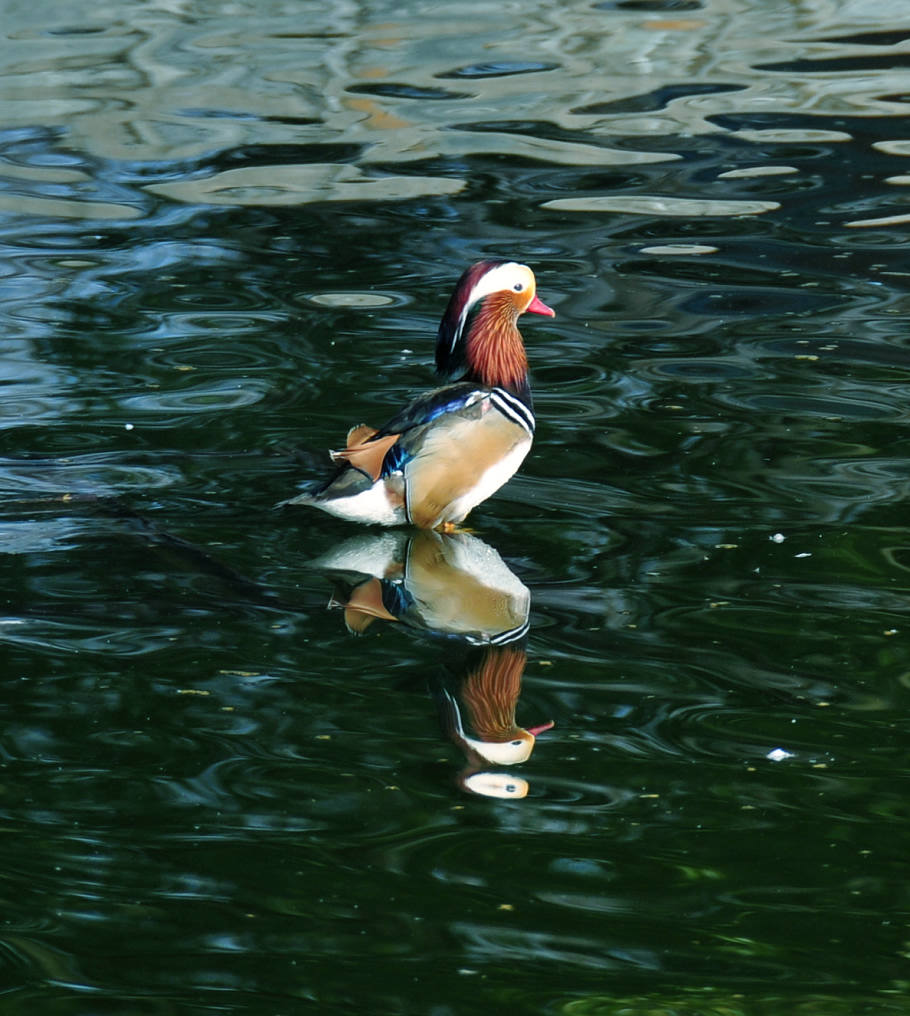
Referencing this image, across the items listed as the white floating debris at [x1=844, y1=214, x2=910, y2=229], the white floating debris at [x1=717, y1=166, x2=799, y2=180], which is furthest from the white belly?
Result: the white floating debris at [x1=717, y1=166, x2=799, y2=180]

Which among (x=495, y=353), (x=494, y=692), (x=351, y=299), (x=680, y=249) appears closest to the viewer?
(x=494, y=692)

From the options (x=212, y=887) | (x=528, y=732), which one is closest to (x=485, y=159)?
(x=528, y=732)

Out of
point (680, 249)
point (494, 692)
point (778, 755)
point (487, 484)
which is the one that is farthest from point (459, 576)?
point (680, 249)

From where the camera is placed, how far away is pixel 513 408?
5750mm

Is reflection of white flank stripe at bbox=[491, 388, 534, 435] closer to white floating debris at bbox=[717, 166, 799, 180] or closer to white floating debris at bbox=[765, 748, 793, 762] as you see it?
white floating debris at bbox=[765, 748, 793, 762]

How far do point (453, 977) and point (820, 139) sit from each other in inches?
331

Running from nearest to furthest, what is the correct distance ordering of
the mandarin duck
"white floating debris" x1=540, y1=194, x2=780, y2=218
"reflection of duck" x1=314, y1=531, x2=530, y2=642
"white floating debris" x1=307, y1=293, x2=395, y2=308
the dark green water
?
the dark green water < "reflection of duck" x1=314, y1=531, x2=530, y2=642 < the mandarin duck < "white floating debris" x1=307, y1=293, x2=395, y2=308 < "white floating debris" x1=540, y1=194, x2=780, y2=218

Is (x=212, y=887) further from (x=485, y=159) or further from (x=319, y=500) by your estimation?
(x=485, y=159)

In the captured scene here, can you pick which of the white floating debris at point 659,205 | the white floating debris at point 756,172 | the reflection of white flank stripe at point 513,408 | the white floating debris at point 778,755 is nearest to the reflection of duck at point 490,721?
the white floating debris at point 778,755

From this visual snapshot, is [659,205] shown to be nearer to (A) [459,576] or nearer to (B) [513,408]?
(B) [513,408]

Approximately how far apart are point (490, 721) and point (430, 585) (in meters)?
1.00

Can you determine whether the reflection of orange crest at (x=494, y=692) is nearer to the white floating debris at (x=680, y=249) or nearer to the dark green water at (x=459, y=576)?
the dark green water at (x=459, y=576)

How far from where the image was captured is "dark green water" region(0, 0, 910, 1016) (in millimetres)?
3529

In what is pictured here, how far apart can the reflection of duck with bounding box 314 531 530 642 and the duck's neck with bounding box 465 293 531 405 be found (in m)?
0.57
